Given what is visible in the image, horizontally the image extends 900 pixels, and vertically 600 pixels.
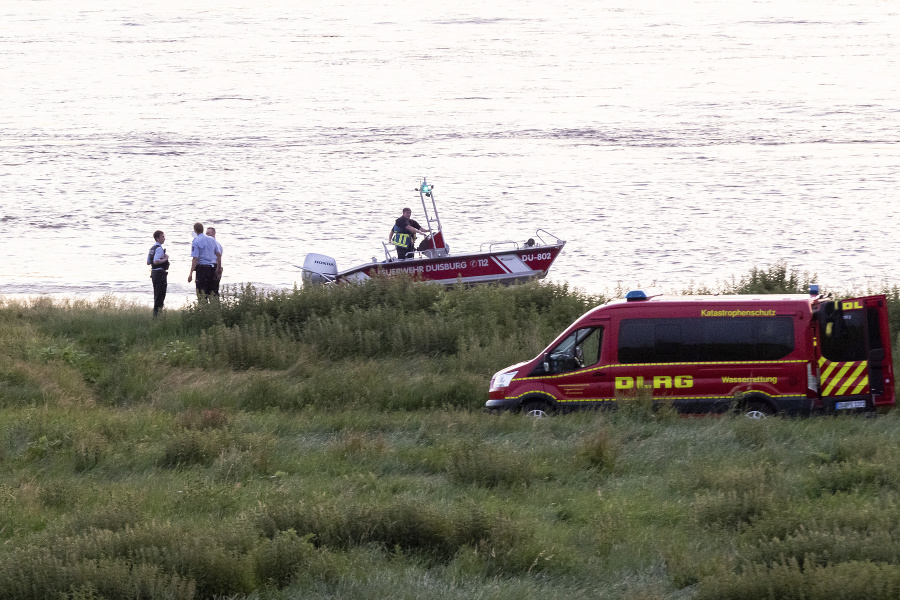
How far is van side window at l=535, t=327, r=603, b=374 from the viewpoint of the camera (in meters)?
13.4

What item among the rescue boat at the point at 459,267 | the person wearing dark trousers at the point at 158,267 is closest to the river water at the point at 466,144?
the rescue boat at the point at 459,267

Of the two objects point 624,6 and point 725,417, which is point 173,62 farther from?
point 725,417

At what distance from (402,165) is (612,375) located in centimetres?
3284

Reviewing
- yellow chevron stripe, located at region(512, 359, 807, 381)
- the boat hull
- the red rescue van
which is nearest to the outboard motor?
the boat hull

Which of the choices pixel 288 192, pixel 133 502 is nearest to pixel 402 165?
pixel 288 192

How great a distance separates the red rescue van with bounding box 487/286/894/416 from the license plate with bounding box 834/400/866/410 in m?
0.01

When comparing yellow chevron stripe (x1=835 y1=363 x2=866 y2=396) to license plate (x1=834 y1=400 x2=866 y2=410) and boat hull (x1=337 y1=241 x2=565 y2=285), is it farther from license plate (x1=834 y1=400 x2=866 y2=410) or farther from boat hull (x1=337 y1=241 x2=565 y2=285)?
boat hull (x1=337 y1=241 x2=565 y2=285)

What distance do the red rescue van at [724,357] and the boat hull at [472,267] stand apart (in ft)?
28.0

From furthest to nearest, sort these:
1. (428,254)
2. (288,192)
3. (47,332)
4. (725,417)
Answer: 1. (288,192)
2. (428,254)
3. (47,332)
4. (725,417)

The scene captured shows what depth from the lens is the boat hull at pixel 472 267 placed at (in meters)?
22.0

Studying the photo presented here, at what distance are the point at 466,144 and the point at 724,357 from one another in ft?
123

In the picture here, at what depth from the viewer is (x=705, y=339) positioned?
13109 mm

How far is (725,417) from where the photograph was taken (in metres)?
12.6

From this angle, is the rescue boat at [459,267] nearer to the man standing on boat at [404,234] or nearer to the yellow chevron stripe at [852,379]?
the man standing on boat at [404,234]
